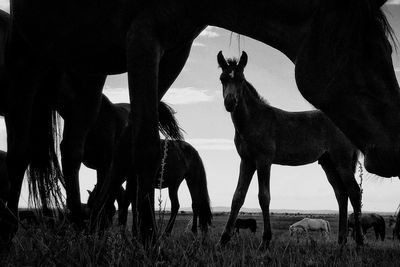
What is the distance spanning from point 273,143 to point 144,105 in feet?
17.5

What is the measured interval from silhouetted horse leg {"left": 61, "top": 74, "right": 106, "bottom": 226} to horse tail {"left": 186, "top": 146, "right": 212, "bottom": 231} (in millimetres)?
6736

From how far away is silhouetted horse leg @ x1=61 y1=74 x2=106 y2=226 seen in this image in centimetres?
391

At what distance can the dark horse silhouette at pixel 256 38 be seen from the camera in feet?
7.81

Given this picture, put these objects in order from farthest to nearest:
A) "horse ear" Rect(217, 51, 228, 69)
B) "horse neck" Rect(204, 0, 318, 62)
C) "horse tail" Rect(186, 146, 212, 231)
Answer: "horse tail" Rect(186, 146, 212, 231) → "horse ear" Rect(217, 51, 228, 69) → "horse neck" Rect(204, 0, 318, 62)

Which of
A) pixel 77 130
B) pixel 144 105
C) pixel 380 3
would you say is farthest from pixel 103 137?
pixel 380 3

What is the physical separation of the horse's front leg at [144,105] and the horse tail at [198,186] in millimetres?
8460

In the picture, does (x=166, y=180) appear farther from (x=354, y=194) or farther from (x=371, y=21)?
(x=371, y=21)

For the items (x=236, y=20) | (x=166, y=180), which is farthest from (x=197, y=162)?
(x=236, y=20)

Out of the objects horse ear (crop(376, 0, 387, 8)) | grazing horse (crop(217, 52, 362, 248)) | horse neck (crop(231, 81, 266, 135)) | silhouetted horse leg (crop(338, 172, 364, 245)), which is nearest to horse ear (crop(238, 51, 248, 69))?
grazing horse (crop(217, 52, 362, 248))

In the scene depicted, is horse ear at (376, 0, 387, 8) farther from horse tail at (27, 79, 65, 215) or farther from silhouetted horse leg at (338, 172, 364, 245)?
silhouetted horse leg at (338, 172, 364, 245)

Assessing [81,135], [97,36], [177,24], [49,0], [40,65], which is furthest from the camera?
[81,135]

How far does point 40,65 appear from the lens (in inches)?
138

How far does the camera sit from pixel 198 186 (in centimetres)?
1145

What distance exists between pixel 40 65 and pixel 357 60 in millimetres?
2364
